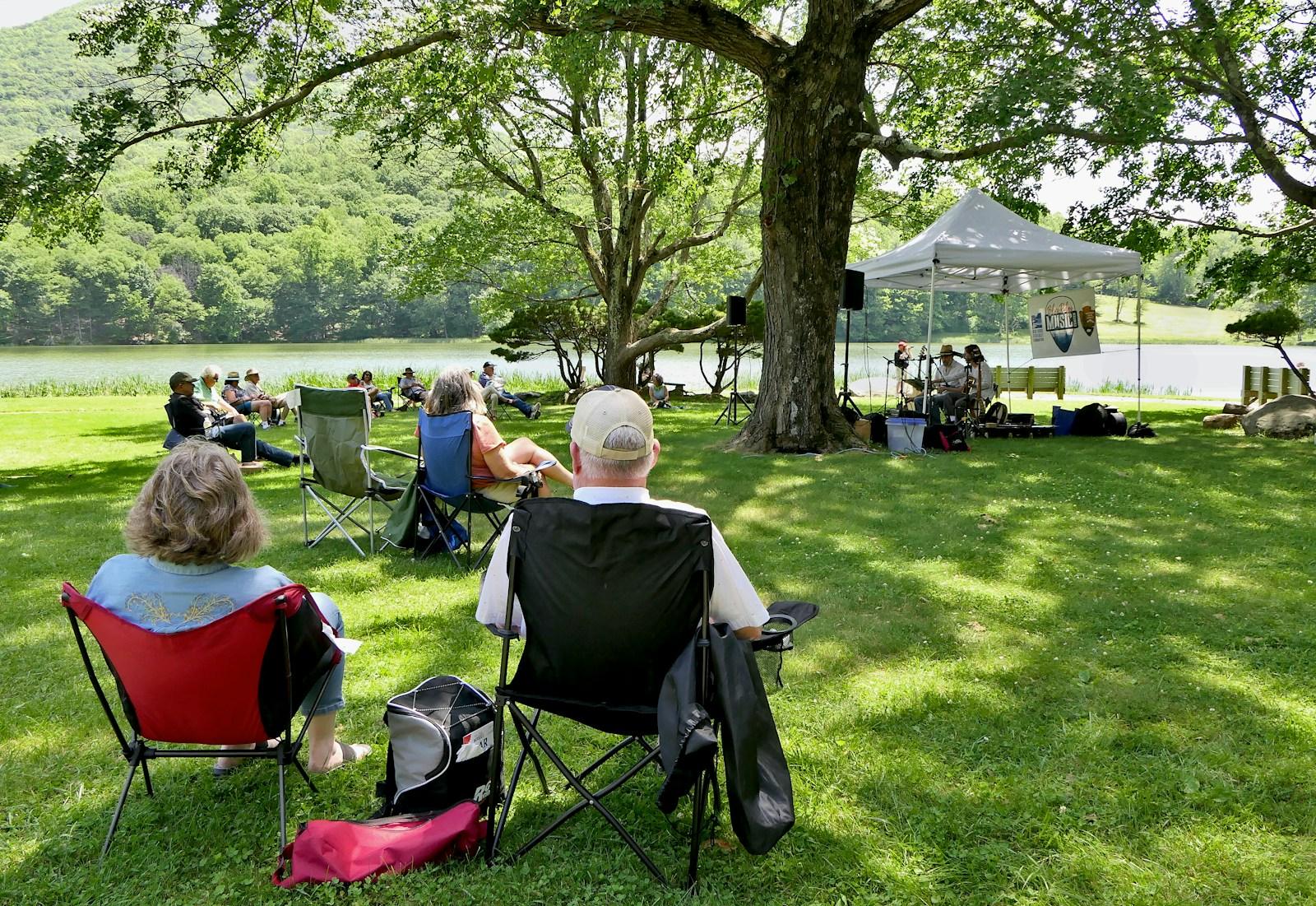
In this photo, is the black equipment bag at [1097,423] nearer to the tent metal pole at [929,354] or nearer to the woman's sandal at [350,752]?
the tent metal pole at [929,354]

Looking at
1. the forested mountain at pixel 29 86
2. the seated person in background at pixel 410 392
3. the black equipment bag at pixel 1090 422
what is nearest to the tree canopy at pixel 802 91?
the black equipment bag at pixel 1090 422

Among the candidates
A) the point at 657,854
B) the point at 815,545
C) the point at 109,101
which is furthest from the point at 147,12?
the point at 657,854

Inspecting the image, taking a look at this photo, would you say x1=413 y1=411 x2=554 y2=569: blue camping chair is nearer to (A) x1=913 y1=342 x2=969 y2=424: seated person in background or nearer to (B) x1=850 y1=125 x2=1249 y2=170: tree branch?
(B) x1=850 y1=125 x2=1249 y2=170: tree branch

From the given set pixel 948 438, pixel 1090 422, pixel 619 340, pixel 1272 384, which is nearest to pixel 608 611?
pixel 948 438

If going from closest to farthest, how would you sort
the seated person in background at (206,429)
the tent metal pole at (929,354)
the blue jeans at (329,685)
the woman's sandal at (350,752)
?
the blue jeans at (329,685) < the woman's sandal at (350,752) < the seated person in background at (206,429) < the tent metal pole at (929,354)

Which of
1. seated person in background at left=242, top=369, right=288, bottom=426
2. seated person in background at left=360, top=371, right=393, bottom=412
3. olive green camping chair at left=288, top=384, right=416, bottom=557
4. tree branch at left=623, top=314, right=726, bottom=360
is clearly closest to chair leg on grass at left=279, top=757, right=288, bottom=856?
olive green camping chair at left=288, top=384, right=416, bottom=557

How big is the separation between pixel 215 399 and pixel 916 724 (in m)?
8.68

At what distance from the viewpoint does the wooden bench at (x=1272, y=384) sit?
1388cm

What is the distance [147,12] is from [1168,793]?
1048 centimetres

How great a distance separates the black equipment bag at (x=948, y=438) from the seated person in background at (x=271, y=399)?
29.9 feet

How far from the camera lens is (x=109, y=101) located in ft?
26.4

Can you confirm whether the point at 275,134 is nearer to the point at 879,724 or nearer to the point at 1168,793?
the point at 879,724

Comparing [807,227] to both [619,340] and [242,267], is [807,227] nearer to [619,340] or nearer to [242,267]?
[619,340]

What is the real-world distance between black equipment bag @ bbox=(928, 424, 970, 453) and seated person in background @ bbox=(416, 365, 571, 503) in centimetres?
579
